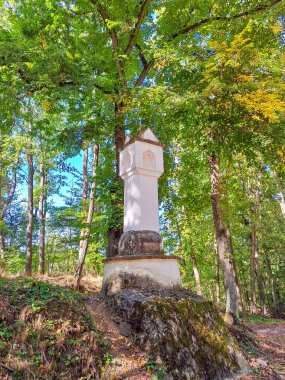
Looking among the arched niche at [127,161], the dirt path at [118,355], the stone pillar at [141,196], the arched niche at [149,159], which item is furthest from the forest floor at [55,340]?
the arched niche at [149,159]

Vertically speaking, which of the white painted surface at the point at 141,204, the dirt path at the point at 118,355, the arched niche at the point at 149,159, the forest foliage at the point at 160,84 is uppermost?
the forest foliage at the point at 160,84

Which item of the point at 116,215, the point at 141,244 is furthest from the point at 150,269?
the point at 116,215

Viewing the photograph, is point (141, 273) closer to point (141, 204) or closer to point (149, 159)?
point (141, 204)

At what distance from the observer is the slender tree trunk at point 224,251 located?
31.4ft

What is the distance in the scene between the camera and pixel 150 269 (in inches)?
207

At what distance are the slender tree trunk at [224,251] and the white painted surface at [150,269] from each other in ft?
16.4

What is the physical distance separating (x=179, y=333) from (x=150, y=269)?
1.20 meters

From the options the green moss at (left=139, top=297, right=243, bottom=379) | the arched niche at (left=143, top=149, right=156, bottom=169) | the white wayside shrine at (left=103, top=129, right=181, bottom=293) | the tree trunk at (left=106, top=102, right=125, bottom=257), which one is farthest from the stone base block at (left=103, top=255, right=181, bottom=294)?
the tree trunk at (left=106, top=102, right=125, bottom=257)

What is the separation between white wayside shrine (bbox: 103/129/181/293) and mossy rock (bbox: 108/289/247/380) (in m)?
0.27

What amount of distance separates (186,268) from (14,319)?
17.6 metres

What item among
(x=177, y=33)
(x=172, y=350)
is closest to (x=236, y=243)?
(x=177, y=33)

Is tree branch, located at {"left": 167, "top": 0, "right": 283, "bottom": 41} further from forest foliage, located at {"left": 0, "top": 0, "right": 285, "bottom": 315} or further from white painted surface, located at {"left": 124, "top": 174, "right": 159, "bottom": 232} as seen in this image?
white painted surface, located at {"left": 124, "top": 174, "right": 159, "bottom": 232}

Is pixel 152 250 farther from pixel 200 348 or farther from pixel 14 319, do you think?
pixel 14 319

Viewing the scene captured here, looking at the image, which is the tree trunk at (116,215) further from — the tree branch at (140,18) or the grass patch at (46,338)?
the grass patch at (46,338)
